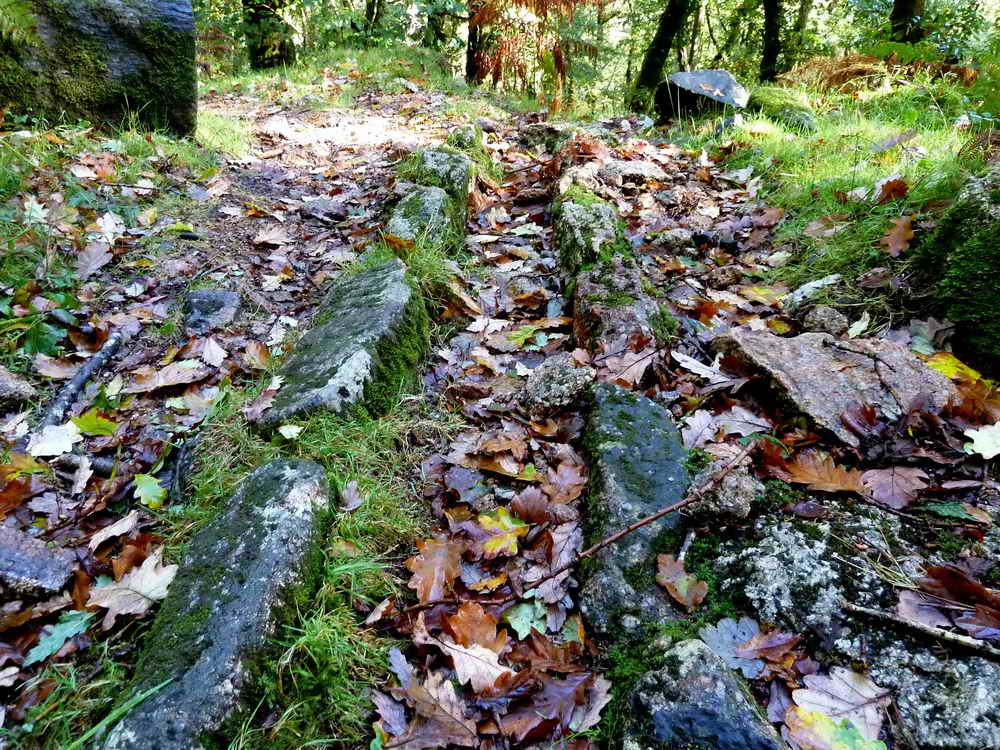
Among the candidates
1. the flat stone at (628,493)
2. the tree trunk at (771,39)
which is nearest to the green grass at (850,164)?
the flat stone at (628,493)

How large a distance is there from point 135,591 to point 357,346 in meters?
1.19

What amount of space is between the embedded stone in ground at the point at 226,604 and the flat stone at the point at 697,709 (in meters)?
0.99

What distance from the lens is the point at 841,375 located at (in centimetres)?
216

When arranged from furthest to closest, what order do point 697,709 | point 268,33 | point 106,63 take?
point 268,33, point 106,63, point 697,709

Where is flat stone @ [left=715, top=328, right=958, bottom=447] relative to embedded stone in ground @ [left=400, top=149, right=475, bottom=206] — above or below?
below

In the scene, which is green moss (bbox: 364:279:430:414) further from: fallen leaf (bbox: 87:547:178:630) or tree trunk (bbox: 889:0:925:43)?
tree trunk (bbox: 889:0:925:43)

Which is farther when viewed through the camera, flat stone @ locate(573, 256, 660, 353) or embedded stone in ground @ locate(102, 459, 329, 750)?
flat stone @ locate(573, 256, 660, 353)

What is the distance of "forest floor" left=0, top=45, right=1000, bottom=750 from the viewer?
149 cm

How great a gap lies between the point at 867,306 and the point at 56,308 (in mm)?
4010

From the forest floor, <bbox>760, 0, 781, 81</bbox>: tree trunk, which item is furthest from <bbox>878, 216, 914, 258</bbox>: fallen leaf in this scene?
<bbox>760, 0, 781, 81</bbox>: tree trunk

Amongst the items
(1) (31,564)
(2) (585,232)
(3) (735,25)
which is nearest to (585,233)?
(2) (585,232)

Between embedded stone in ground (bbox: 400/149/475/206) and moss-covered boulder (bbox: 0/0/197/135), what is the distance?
2208 mm

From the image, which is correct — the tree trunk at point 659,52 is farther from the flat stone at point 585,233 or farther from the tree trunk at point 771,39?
the flat stone at point 585,233

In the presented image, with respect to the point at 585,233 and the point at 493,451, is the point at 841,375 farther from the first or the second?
the point at 585,233
